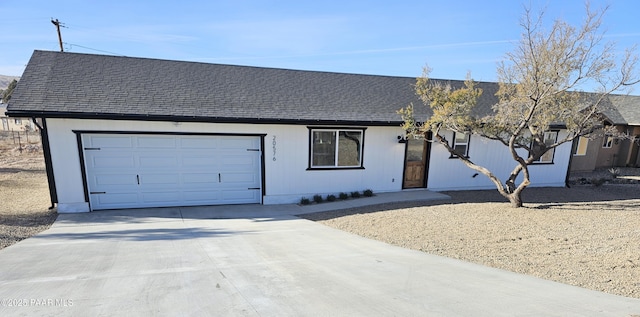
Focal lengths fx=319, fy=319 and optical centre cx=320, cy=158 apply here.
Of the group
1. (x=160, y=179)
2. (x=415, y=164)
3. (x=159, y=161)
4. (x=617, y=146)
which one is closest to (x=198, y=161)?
(x=159, y=161)

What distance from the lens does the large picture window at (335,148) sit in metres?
10.8

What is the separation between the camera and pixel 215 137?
9828 mm

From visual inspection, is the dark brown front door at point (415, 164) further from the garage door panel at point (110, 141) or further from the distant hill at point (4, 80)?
the distant hill at point (4, 80)

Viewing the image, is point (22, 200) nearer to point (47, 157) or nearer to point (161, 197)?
point (47, 157)

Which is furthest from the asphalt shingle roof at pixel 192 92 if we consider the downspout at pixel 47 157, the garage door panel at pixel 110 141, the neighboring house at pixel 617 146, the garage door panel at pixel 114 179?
the neighboring house at pixel 617 146

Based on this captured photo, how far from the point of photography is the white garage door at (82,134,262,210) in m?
8.96

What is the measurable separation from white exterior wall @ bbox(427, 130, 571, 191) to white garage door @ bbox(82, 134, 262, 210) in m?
6.85

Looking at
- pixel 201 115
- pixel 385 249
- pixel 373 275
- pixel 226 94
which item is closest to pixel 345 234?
pixel 385 249

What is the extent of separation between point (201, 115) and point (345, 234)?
5.33 meters

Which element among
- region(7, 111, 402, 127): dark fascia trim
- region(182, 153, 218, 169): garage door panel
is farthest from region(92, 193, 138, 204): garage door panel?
region(7, 111, 402, 127): dark fascia trim

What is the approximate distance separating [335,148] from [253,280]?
7282mm

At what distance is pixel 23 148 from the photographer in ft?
68.8

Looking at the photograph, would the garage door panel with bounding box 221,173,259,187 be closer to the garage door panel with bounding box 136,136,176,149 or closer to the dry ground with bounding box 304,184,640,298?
the garage door panel with bounding box 136,136,176,149

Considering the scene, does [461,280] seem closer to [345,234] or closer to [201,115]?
[345,234]
